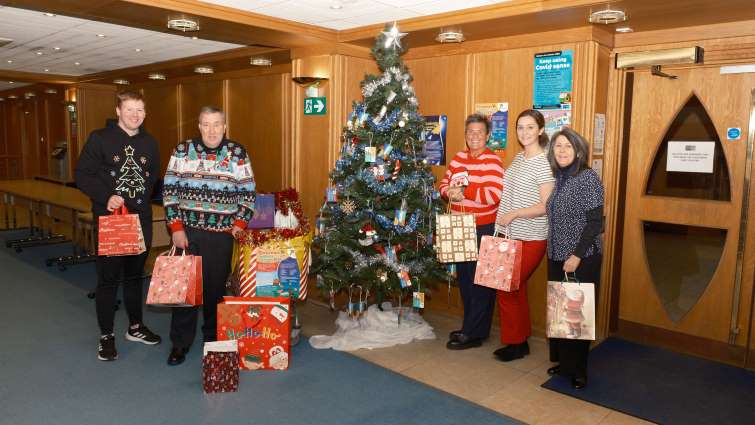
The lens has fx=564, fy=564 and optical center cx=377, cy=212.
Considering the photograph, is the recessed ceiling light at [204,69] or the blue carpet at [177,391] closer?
the blue carpet at [177,391]

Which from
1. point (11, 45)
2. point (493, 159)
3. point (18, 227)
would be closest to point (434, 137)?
point (493, 159)

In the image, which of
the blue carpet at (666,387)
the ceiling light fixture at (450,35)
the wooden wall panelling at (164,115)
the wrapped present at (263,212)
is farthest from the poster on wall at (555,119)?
the wooden wall panelling at (164,115)

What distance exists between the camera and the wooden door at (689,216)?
387cm

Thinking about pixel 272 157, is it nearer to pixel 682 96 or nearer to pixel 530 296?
pixel 530 296

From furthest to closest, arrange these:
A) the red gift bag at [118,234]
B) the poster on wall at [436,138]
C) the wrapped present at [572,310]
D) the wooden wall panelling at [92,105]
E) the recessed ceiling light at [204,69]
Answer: the wooden wall panelling at [92,105] → the recessed ceiling light at [204,69] → the poster on wall at [436,138] → the red gift bag at [118,234] → the wrapped present at [572,310]

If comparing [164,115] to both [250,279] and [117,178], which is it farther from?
[250,279]

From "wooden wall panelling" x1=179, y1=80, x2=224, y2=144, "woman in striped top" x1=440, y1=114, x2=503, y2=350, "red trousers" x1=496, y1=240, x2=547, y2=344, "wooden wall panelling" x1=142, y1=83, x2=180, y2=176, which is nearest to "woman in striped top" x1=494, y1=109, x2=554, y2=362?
"red trousers" x1=496, y1=240, x2=547, y2=344

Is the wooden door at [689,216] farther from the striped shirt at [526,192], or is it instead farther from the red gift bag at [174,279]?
the red gift bag at [174,279]

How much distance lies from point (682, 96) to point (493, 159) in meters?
1.47

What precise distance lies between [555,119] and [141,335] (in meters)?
3.46

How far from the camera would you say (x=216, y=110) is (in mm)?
3631

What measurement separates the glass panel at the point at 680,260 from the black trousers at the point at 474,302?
4.24 feet

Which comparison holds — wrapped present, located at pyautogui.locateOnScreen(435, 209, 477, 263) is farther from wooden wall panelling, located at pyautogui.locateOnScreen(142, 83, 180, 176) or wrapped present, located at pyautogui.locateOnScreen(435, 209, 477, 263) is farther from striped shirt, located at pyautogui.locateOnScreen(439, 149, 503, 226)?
wooden wall panelling, located at pyautogui.locateOnScreen(142, 83, 180, 176)

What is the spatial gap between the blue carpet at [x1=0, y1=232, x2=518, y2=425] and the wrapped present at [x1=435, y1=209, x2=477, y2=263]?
2.85ft
